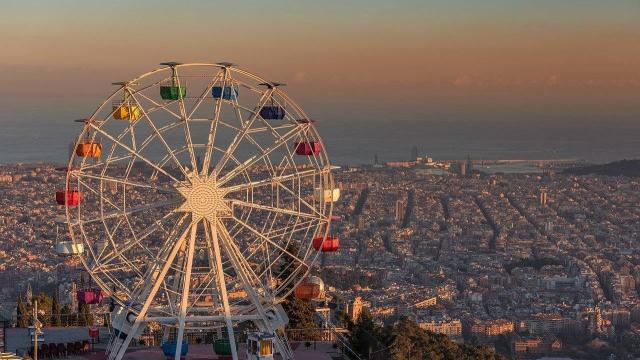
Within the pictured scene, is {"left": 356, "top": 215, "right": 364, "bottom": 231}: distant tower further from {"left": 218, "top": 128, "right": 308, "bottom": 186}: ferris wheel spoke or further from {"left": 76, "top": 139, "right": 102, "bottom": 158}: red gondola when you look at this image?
{"left": 76, "top": 139, "right": 102, "bottom": 158}: red gondola

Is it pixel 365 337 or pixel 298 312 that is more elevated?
pixel 298 312

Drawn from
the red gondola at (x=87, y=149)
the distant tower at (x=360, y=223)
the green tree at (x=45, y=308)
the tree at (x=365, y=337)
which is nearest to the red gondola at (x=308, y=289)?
the tree at (x=365, y=337)

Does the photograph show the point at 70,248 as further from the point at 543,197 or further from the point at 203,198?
the point at 543,197

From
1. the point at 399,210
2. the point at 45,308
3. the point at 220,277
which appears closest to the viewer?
the point at 220,277

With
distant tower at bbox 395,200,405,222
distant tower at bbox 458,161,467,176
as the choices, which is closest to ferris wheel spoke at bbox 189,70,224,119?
distant tower at bbox 395,200,405,222

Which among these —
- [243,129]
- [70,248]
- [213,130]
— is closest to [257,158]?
[243,129]
